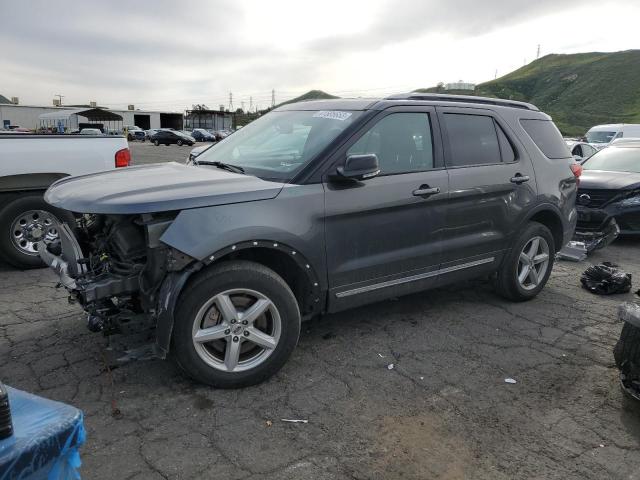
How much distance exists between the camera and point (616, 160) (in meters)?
Answer: 9.15

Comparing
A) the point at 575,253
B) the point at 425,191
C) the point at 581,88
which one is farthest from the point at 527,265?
the point at 581,88

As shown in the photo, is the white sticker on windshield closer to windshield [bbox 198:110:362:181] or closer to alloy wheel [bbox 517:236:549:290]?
windshield [bbox 198:110:362:181]

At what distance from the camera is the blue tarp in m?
1.24

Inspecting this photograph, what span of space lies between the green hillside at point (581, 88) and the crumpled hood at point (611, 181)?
49.9 metres

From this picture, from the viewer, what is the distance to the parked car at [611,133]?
19.2 meters

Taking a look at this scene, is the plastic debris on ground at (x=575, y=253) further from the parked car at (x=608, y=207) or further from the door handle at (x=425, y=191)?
the door handle at (x=425, y=191)

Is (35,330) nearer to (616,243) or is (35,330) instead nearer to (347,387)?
(347,387)

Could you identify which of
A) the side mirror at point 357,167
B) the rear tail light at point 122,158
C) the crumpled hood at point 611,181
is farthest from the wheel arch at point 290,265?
the crumpled hood at point 611,181

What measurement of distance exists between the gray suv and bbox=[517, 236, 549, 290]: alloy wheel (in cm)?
3

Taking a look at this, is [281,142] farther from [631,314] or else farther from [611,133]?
[611,133]

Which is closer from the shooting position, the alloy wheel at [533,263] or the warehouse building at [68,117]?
the alloy wheel at [533,263]

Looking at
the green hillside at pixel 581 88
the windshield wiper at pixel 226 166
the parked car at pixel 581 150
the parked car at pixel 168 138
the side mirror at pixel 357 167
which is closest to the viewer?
the side mirror at pixel 357 167

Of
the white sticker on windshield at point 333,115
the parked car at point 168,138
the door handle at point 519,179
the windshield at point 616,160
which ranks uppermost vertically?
the parked car at point 168,138

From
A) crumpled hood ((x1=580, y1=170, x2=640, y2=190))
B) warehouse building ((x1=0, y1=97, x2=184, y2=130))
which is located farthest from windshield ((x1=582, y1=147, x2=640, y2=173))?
warehouse building ((x1=0, y1=97, x2=184, y2=130))
